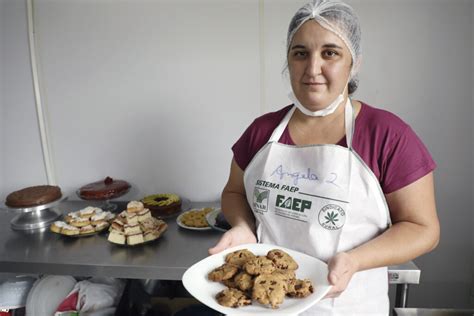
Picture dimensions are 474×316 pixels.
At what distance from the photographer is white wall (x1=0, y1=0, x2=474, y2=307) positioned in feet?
5.22

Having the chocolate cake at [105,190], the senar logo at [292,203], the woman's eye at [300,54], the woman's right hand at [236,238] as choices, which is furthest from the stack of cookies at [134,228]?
the woman's eye at [300,54]

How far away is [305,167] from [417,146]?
266 millimetres

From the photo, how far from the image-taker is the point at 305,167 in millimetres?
908

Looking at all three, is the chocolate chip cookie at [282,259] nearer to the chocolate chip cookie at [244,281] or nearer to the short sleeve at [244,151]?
the chocolate chip cookie at [244,281]

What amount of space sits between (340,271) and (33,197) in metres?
1.34

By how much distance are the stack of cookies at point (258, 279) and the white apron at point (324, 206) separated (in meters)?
0.09

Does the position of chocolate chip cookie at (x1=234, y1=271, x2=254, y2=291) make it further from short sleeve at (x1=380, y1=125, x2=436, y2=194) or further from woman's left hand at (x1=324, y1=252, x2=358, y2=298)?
short sleeve at (x1=380, y1=125, x2=436, y2=194)

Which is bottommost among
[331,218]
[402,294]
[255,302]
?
[402,294]

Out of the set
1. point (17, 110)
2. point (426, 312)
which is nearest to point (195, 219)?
point (426, 312)

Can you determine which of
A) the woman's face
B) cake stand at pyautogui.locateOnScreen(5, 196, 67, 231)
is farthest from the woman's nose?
cake stand at pyautogui.locateOnScreen(5, 196, 67, 231)

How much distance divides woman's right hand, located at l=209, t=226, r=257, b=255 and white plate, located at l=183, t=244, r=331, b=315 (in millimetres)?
20

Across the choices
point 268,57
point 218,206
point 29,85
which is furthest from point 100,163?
point 268,57

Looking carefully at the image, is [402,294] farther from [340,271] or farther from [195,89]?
[195,89]

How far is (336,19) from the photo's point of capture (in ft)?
2.81
